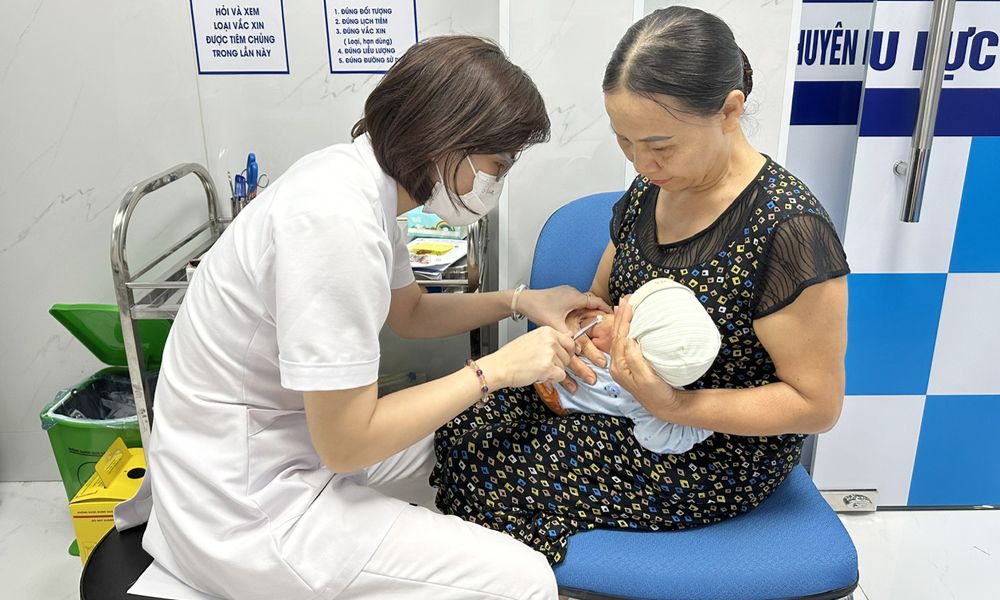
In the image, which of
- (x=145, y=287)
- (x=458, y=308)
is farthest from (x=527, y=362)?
(x=145, y=287)

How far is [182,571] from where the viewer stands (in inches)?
50.9

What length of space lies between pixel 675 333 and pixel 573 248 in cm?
63

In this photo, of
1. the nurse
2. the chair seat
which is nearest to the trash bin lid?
the nurse

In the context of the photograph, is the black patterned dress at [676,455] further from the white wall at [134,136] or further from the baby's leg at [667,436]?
the white wall at [134,136]

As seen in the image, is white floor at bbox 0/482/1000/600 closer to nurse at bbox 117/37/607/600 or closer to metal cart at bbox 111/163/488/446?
metal cart at bbox 111/163/488/446

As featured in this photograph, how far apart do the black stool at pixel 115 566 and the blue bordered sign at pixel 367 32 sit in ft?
4.52

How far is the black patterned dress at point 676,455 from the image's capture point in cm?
124

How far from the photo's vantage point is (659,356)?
4.04ft

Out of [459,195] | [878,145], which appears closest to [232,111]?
[459,195]

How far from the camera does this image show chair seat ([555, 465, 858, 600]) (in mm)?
1275

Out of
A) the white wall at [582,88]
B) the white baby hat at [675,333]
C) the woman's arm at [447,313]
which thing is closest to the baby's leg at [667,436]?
the white baby hat at [675,333]

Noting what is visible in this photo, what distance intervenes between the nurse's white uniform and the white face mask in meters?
0.08

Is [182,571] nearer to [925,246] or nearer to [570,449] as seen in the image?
[570,449]

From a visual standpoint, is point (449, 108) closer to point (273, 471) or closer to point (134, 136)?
point (273, 471)
